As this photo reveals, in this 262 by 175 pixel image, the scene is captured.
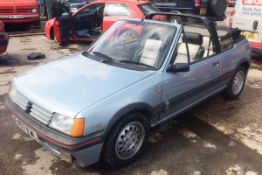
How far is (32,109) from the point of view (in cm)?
305

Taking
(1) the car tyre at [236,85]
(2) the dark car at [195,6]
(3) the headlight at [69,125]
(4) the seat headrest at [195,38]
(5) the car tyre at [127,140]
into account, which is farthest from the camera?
(2) the dark car at [195,6]

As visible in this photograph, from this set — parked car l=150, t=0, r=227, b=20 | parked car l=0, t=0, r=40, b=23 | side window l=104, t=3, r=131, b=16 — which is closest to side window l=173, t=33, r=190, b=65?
side window l=104, t=3, r=131, b=16

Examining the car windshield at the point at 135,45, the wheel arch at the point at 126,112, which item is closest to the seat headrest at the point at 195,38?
the car windshield at the point at 135,45

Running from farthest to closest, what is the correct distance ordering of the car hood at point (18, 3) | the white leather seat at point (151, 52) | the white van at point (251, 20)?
1. the car hood at point (18, 3)
2. the white van at point (251, 20)
3. the white leather seat at point (151, 52)

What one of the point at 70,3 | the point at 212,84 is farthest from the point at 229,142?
the point at 70,3

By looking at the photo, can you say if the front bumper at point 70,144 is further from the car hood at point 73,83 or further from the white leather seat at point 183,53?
the white leather seat at point 183,53

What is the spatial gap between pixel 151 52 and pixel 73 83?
106 cm

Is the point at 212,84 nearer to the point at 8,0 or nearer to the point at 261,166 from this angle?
the point at 261,166

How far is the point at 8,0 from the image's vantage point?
1083 centimetres

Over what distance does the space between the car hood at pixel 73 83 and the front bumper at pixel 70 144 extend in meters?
0.22

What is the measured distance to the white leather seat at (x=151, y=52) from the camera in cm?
363

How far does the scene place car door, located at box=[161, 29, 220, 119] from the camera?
3.63m

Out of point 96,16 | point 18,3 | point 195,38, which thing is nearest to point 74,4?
point 18,3

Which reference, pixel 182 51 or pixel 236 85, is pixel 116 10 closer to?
pixel 236 85
